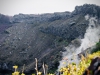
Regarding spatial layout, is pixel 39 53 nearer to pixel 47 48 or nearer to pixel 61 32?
pixel 47 48

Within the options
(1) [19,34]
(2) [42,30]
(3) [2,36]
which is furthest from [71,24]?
(3) [2,36]

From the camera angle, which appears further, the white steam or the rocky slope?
the rocky slope

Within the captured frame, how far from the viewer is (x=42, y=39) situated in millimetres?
98188

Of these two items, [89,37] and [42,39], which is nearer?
[89,37]

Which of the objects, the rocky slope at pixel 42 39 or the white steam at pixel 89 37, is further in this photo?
the rocky slope at pixel 42 39

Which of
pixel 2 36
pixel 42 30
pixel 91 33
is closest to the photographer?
pixel 91 33

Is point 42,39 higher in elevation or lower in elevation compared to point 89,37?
higher

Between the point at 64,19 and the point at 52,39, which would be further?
the point at 64,19

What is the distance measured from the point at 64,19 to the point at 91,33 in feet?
92.8

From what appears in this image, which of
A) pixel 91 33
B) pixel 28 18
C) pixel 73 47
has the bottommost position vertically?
pixel 73 47

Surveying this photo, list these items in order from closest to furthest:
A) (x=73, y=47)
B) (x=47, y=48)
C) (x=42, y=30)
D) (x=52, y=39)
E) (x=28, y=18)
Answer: (x=73, y=47)
(x=47, y=48)
(x=52, y=39)
(x=42, y=30)
(x=28, y=18)

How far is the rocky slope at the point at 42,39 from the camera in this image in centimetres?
8278

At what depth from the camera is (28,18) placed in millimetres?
142375

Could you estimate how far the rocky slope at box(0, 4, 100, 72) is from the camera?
8278 cm
